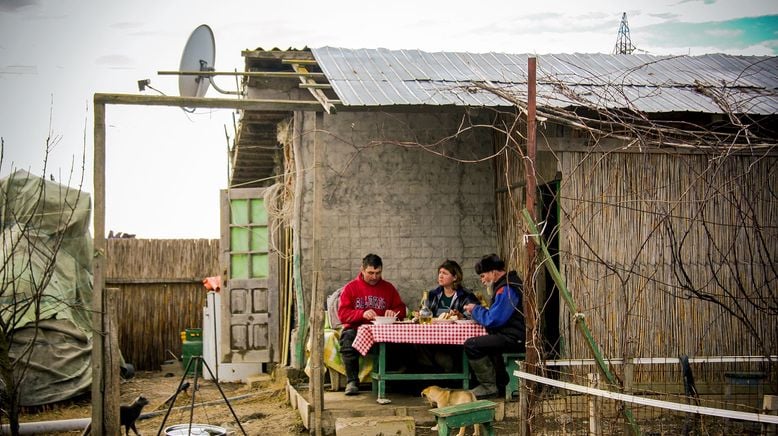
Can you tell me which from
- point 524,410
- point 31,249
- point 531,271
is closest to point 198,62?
point 31,249

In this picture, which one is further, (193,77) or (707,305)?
(193,77)

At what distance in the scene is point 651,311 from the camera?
8.60 meters

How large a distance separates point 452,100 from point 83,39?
1061cm

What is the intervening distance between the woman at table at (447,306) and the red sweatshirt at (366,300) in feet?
1.33

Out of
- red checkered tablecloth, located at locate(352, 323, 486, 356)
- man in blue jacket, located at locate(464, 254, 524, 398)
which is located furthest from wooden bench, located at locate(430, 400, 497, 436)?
red checkered tablecloth, located at locate(352, 323, 486, 356)

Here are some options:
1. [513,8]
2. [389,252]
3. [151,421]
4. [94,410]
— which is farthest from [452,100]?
[513,8]

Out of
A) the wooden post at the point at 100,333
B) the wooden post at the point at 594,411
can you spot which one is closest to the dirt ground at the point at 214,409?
the wooden post at the point at 100,333

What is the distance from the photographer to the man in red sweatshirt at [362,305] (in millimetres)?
9039

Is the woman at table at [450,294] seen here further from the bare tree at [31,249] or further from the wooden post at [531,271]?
the bare tree at [31,249]

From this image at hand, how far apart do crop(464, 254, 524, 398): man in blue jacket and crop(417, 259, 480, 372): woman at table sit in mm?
512

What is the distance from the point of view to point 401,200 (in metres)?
10.7

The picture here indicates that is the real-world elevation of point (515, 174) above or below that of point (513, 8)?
below

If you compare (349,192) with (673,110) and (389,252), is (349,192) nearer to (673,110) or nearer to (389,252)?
(389,252)

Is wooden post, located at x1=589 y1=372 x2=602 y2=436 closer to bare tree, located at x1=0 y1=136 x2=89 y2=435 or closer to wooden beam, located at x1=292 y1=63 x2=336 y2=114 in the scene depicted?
wooden beam, located at x1=292 y1=63 x2=336 y2=114
